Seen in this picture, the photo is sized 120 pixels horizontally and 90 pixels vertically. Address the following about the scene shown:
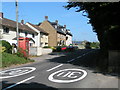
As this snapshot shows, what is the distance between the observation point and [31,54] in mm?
28844

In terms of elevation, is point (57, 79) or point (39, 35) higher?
point (39, 35)

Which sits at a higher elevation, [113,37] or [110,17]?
[110,17]

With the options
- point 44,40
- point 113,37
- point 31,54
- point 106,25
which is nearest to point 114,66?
point 113,37

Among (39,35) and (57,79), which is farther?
(39,35)

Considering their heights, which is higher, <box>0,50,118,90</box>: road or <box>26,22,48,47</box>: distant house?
<box>26,22,48,47</box>: distant house

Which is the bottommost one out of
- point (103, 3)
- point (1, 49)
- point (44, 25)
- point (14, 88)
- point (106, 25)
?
point (14, 88)

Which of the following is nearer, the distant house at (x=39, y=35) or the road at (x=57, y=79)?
the road at (x=57, y=79)

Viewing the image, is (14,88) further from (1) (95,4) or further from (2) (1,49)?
(2) (1,49)

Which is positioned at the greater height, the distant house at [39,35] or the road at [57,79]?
the distant house at [39,35]

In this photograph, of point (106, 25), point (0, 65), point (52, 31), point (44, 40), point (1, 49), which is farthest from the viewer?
point (52, 31)

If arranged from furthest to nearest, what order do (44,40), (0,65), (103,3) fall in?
(44,40) < (0,65) < (103,3)

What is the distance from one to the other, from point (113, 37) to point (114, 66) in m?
1.89

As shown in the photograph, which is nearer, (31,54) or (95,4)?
(95,4)

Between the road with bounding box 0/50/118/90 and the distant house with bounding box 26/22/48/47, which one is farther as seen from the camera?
the distant house with bounding box 26/22/48/47
